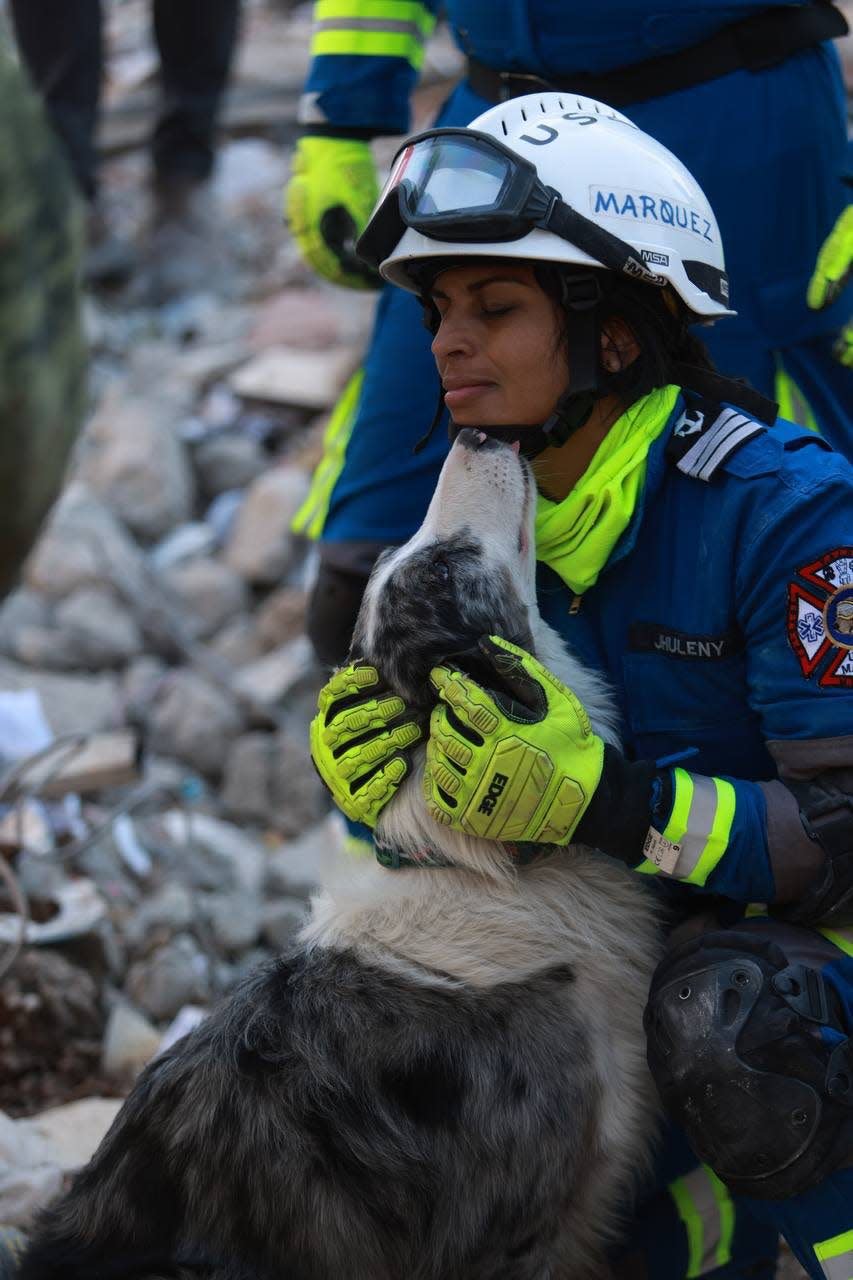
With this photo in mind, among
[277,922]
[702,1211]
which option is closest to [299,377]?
[277,922]

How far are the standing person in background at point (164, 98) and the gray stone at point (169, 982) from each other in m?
4.10

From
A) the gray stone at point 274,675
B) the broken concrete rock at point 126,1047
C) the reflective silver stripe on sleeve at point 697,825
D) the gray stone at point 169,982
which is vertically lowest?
the gray stone at point 274,675

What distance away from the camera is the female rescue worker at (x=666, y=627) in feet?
7.60

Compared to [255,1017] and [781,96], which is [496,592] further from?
[781,96]

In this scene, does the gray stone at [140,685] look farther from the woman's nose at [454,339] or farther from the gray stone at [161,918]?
the woman's nose at [454,339]

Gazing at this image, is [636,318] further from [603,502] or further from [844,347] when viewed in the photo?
[844,347]

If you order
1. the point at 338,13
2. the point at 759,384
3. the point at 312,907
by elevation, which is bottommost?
the point at 312,907

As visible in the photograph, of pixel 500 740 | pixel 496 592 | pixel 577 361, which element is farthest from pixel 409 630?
pixel 577 361

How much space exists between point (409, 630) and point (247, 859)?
2.72 m

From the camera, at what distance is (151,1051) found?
3826mm

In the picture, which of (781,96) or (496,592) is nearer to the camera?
(496,592)

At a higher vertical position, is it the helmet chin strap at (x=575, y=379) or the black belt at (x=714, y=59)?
the black belt at (x=714, y=59)

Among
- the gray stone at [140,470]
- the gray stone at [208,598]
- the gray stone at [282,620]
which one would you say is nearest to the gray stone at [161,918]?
the gray stone at [282,620]

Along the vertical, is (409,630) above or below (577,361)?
below
